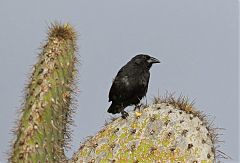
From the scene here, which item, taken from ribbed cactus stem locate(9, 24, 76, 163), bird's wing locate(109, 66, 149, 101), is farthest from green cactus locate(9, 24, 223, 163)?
bird's wing locate(109, 66, 149, 101)

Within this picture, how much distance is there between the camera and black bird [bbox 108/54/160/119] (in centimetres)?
570

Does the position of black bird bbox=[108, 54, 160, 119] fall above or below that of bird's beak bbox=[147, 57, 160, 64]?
below

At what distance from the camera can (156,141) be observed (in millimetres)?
3266

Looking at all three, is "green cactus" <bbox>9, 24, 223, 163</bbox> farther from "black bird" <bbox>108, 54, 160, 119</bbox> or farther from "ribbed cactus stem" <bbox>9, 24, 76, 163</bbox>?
"black bird" <bbox>108, 54, 160, 119</bbox>

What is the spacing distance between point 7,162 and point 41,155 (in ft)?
0.73

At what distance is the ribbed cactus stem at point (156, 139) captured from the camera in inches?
126

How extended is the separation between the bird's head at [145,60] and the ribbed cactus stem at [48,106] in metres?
2.26

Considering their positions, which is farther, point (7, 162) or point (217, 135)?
point (217, 135)

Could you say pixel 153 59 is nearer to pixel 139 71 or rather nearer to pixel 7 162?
pixel 139 71

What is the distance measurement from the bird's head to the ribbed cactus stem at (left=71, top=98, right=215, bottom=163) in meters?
2.15

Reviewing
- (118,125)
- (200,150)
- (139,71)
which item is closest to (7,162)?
(118,125)

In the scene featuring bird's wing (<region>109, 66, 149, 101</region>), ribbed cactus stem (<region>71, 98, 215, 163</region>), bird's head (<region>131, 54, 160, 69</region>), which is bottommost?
ribbed cactus stem (<region>71, 98, 215, 163</region>)

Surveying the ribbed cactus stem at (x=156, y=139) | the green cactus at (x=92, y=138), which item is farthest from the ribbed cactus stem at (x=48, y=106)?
the ribbed cactus stem at (x=156, y=139)

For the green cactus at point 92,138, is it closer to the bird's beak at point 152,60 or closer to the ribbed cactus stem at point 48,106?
the ribbed cactus stem at point 48,106
